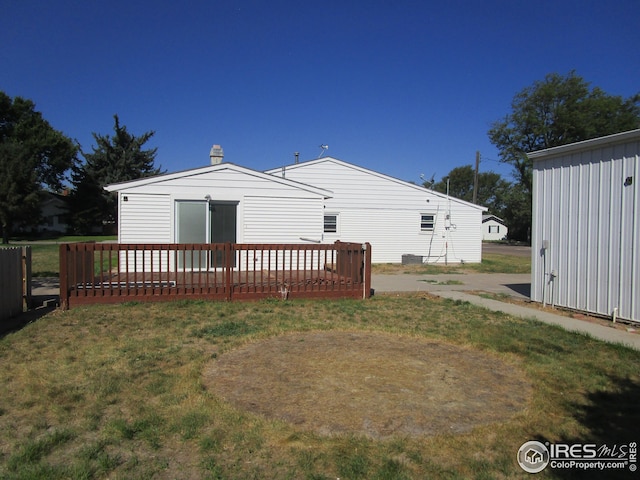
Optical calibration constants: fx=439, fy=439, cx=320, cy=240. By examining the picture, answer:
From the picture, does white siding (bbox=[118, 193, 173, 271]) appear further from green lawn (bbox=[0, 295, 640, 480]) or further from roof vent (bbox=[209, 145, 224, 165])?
green lawn (bbox=[0, 295, 640, 480])

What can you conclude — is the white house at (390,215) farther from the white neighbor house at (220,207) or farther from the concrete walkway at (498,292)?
the white neighbor house at (220,207)

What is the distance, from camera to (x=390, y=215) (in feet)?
65.2

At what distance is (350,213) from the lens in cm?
1919

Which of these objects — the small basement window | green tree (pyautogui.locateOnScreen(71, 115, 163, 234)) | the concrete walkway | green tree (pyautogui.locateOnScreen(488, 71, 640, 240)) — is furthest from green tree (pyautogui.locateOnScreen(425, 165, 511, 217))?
the concrete walkway

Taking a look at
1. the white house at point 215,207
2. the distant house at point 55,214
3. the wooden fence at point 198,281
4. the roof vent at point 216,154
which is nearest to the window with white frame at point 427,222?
the white house at point 215,207

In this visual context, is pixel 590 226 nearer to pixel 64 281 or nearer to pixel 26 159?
pixel 64 281

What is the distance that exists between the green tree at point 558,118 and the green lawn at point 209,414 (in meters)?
40.3

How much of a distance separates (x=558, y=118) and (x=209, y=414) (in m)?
49.3

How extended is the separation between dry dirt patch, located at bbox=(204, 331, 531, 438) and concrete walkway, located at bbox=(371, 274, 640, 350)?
2.52 meters

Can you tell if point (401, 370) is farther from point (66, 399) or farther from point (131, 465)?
point (66, 399)

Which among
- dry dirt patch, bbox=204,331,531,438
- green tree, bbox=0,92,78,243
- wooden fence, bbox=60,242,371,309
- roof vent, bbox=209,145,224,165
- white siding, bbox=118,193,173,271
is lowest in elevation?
dry dirt patch, bbox=204,331,531,438

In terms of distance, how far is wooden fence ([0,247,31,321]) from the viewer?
6949mm

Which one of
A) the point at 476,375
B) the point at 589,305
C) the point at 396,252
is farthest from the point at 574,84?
the point at 476,375

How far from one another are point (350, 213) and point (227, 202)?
825 centimetres
